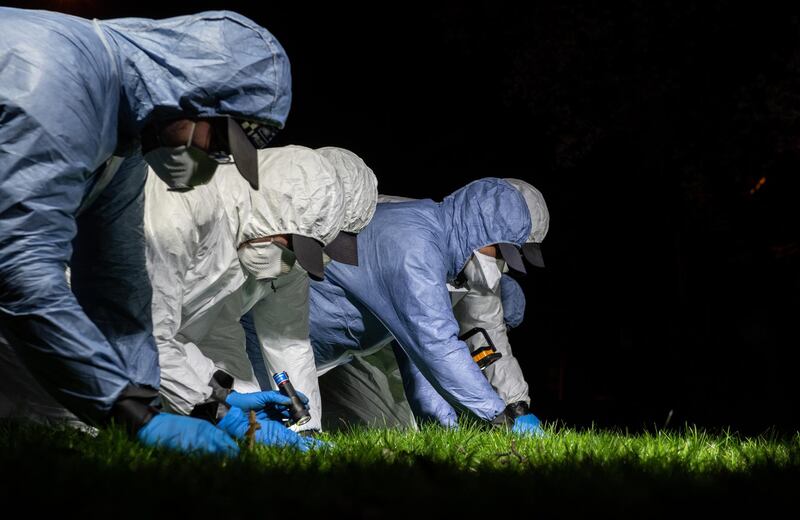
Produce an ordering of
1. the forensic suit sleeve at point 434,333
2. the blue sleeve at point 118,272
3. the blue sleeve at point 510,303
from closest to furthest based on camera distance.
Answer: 1. the blue sleeve at point 118,272
2. the forensic suit sleeve at point 434,333
3. the blue sleeve at point 510,303

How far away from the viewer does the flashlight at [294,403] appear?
435 centimetres

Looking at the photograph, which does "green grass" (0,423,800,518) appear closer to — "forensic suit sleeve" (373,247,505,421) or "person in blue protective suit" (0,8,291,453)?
"person in blue protective suit" (0,8,291,453)

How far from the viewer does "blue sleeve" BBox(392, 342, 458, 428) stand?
6.00m

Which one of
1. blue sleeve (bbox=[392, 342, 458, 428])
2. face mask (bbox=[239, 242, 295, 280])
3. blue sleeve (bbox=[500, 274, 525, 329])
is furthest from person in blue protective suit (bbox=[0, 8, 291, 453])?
blue sleeve (bbox=[500, 274, 525, 329])

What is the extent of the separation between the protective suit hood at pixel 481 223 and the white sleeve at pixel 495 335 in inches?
18.2

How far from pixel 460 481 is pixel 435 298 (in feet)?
9.00

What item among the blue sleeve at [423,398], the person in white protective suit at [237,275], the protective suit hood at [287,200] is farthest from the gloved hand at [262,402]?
the blue sleeve at [423,398]

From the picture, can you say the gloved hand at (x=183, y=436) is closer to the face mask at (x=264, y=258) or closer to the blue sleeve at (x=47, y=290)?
the blue sleeve at (x=47, y=290)

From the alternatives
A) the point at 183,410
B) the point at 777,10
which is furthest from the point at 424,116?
the point at 183,410

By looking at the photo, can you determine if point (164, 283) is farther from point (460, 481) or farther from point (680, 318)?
point (680, 318)

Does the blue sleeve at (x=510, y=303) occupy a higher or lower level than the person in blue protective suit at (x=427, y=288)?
lower

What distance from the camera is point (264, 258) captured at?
470cm

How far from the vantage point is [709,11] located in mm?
9188

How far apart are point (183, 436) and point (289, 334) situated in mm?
2235
